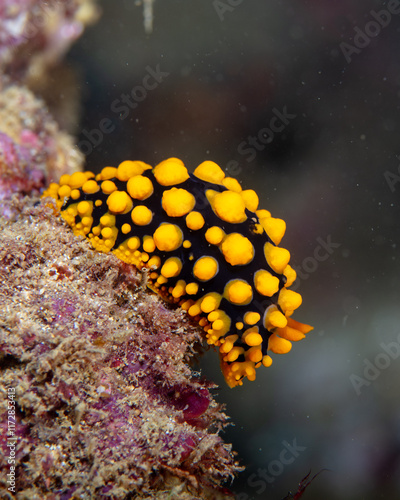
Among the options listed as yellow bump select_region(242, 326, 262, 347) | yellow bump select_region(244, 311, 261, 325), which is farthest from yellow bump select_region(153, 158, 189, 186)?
yellow bump select_region(242, 326, 262, 347)

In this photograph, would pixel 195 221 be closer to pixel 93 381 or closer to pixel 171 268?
pixel 171 268

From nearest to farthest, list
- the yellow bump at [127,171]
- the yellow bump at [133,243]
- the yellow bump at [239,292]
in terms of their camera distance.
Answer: the yellow bump at [239,292] → the yellow bump at [133,243] → the yellow bump at [127,171]

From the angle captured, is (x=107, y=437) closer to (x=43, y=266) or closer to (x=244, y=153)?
(x=43, y=266)

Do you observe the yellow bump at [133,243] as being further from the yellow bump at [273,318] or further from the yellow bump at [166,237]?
the yellow bump at [273,318]

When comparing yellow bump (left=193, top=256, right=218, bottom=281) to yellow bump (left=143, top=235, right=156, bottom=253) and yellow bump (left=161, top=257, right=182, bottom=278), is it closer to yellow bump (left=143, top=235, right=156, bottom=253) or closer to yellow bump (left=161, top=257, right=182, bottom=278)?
yellow bump (left=161, top=257, right=182, bottom=278)

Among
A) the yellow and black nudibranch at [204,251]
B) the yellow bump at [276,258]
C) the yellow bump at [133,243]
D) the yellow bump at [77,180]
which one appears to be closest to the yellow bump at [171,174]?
the yellow and black nudibranch at [204,251]

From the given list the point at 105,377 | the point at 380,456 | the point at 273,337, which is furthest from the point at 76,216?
the point at 380,456
